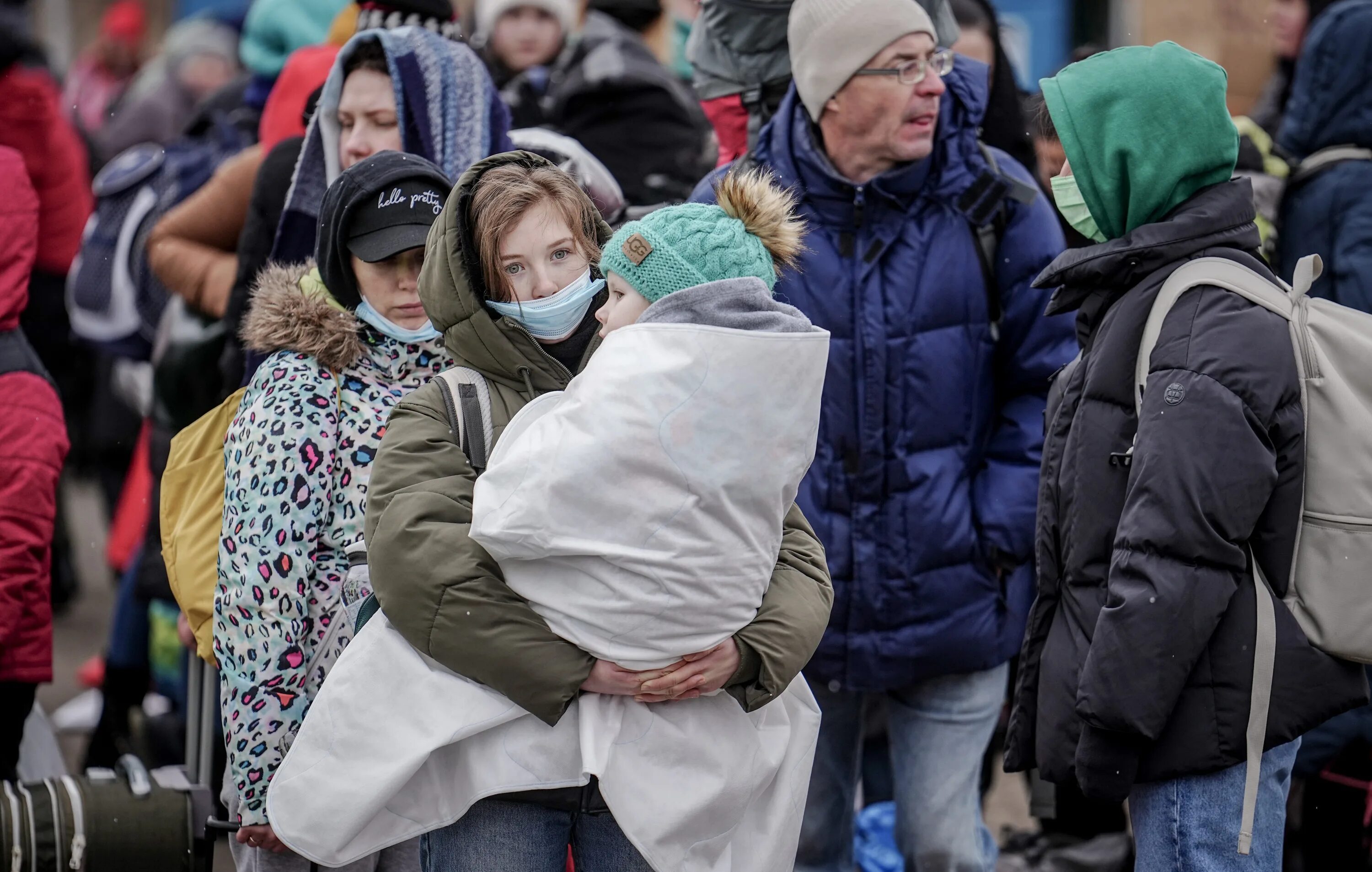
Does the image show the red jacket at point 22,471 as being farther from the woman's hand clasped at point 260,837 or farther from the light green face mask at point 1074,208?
the light green face mask at point 1074,208

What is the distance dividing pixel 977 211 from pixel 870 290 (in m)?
0.33

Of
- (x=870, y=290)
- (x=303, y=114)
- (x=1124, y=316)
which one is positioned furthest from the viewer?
(x=303, y=114)

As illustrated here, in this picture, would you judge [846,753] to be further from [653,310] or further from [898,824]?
[653,310]

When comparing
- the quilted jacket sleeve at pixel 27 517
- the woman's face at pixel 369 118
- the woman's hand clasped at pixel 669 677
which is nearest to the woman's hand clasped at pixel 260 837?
the woman's hand clasped at pixel 669 677

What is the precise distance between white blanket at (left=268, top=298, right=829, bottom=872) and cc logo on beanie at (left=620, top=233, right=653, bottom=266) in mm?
159

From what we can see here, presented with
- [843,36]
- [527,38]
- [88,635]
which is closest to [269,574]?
[843,36]

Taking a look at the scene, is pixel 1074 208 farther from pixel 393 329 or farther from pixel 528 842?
pixel 528 842

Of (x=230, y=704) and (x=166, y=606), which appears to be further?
(x=166, y=606)

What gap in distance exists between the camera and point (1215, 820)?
2.90 metres

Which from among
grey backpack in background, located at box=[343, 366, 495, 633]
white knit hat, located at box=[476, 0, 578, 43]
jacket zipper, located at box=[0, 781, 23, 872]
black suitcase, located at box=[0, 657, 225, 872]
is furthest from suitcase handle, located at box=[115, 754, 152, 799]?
white knit hat, located at box=[476, 0, 578, 43]

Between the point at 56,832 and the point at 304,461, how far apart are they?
113cm

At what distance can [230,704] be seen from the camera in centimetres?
306

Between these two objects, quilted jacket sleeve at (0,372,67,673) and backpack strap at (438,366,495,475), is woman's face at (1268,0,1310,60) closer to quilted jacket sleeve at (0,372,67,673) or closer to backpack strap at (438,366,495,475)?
backpack strap at (438,366,495,475)

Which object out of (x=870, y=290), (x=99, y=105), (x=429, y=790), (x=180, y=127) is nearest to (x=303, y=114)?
(x=870, y=290)
